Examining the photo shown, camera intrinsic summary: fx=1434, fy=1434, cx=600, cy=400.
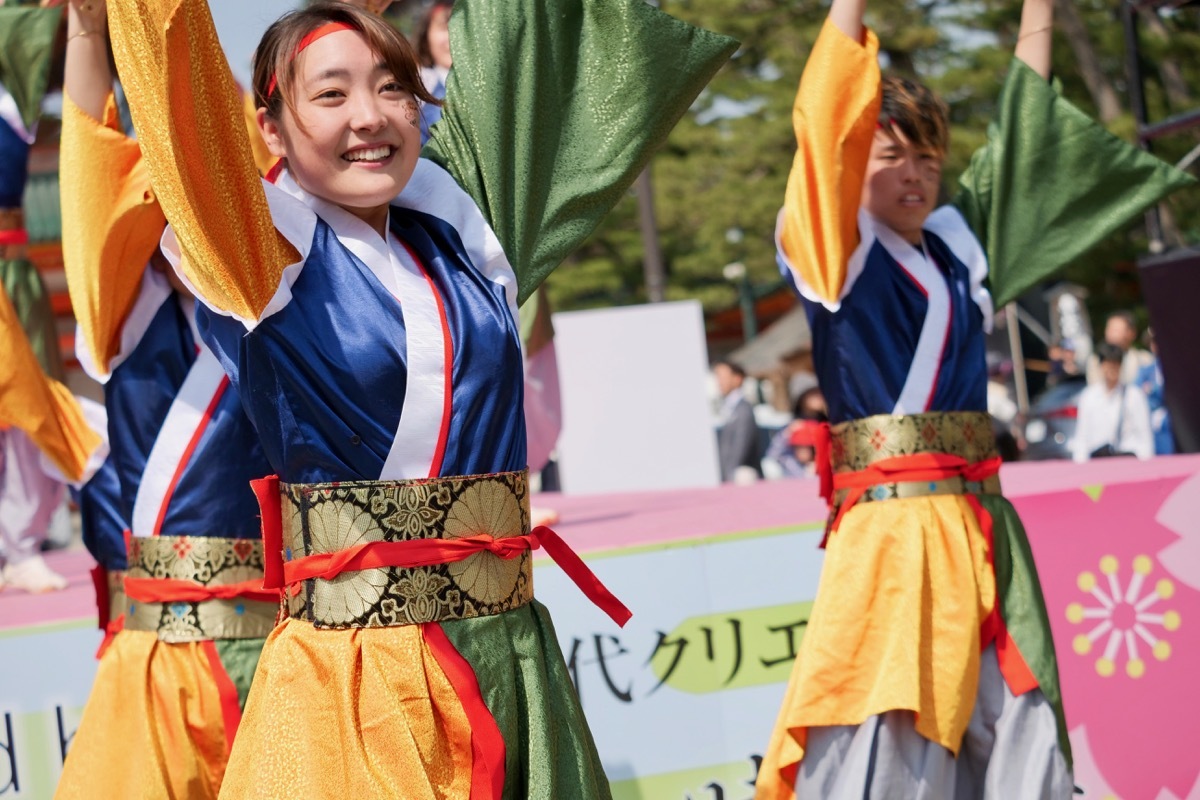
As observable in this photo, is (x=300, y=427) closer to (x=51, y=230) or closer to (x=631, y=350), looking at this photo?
(x=631, y=350)

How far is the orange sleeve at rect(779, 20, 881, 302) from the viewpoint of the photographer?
2.61m

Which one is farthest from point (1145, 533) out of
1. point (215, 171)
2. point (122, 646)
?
point (215, 171)

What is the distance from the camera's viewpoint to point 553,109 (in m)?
2.04

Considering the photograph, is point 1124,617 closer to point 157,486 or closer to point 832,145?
point 832,145

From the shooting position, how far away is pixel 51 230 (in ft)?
30.1

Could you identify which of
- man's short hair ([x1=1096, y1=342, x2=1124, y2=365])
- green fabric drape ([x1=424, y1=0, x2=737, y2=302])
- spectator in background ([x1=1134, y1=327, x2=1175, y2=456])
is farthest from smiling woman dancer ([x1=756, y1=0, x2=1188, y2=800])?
man's short hair ([x1=1096, y1=342, x2=1124, y2=365])

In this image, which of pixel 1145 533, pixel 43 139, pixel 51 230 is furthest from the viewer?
pixel 51 230

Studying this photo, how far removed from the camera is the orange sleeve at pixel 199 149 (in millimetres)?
1577

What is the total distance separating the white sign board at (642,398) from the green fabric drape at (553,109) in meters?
4.28

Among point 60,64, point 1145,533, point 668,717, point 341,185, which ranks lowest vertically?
point 668,717

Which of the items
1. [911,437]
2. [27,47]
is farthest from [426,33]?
[911,437]

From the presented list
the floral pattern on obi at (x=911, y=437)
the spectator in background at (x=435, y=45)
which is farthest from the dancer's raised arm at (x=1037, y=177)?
the spectator in background at (x=435, y=45)

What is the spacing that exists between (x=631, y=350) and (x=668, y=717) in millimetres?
3285

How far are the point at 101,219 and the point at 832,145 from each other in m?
1.28
